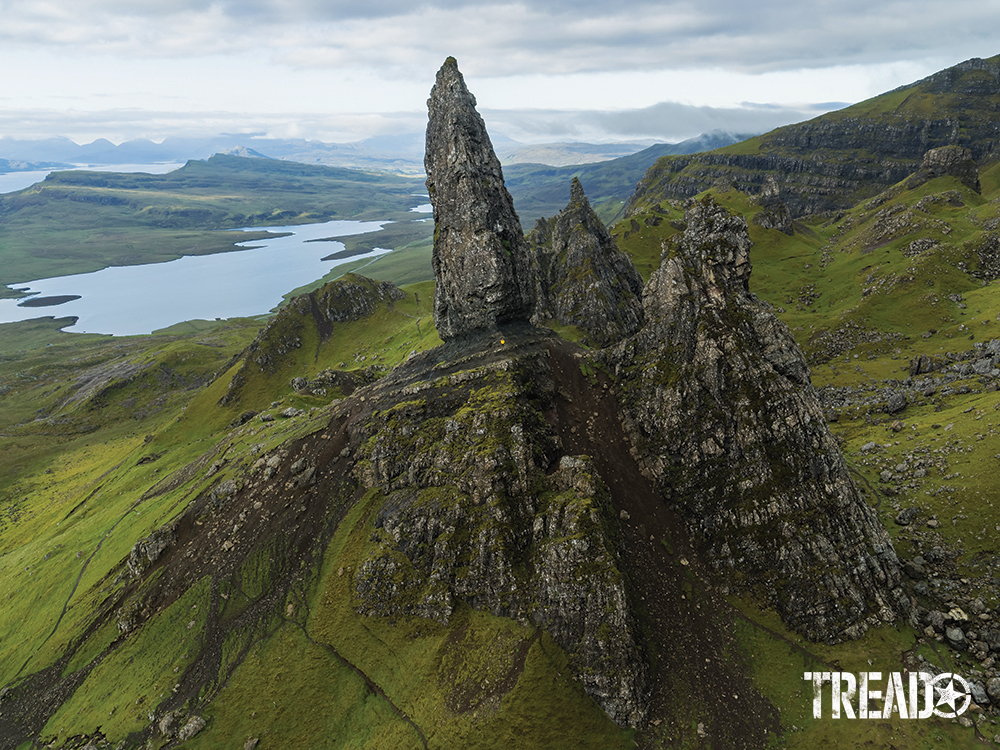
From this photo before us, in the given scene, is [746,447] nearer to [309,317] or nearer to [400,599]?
[400,599]

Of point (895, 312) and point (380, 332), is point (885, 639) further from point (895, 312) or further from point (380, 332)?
point (380, 332)

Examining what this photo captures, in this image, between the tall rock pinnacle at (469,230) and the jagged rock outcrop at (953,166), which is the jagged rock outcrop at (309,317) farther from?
the jagged rock outcrop at (953,166)

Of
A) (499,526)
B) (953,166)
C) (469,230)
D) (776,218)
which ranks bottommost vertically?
(499,526)

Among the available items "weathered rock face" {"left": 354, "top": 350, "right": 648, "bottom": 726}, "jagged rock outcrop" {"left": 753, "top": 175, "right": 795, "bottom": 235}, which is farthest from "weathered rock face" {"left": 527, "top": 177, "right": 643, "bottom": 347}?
"jagged rock outcrop" {"left": 753, "top": 175, "right": 795, "bottom": 235}

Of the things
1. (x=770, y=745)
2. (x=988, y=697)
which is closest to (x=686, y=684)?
(x=770, y=745)

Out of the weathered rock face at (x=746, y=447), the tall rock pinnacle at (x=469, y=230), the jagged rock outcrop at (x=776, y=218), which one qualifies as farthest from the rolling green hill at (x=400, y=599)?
the jagged rock outcrop at (x=776, y=218)

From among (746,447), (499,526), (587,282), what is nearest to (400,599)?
(499,526)
